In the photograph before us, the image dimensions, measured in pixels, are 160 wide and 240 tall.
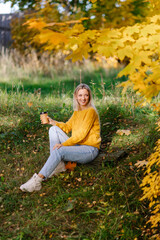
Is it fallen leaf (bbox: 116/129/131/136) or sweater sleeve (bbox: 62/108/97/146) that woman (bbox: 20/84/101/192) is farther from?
fallen leaf (bbox: 116/129/131/136)

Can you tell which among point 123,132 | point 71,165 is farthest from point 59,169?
point 123,132

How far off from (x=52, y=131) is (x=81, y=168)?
0.61 m

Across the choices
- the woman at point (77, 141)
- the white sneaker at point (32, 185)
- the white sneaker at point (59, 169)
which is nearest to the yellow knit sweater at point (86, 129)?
the woman at point (77, 141)

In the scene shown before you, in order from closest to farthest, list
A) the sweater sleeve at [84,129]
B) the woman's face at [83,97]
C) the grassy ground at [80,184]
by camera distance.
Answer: the grassy ground at [80,184]
the sweater sleeve at [84,129]
the woman's face at [83,97]

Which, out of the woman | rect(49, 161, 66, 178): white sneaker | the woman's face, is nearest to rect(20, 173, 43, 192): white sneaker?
the woman

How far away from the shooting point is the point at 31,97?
5664 mm

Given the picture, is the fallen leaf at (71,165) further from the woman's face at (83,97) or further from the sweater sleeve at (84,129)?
the woman's face at (83,97)

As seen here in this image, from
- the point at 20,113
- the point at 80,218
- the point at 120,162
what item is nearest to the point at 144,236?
the point at 80,218

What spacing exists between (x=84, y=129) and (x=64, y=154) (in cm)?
39

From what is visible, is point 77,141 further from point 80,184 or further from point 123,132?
point 123,132

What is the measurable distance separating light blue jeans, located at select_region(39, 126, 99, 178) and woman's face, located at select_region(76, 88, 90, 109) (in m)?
0.49

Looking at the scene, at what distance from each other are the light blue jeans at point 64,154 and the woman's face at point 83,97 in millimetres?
489

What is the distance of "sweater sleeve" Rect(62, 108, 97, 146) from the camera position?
3.31 m

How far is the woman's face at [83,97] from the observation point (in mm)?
3426
